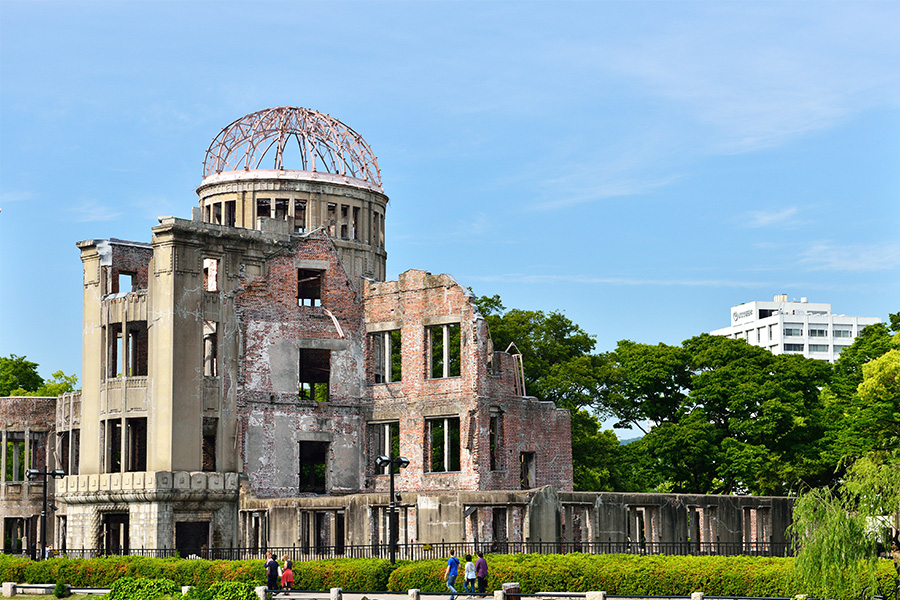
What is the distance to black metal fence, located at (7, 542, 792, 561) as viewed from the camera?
4134cm

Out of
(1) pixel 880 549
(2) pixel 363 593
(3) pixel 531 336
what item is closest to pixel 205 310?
(2) pixel 363 593

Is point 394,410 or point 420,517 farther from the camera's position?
point 394,410

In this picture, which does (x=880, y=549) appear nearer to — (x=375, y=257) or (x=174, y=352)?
(x=174, y=352)

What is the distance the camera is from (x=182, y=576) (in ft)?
124

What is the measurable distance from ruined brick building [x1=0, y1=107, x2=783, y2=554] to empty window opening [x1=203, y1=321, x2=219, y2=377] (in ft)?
0.29

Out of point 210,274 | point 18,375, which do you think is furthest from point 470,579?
point 18,375

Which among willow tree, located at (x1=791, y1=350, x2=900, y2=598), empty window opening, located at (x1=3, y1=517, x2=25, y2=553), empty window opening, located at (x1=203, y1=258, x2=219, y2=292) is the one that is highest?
empty window opening, located at (x1=203, y1=258, x2=219, y2=292)

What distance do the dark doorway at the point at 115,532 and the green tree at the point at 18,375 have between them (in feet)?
96.1

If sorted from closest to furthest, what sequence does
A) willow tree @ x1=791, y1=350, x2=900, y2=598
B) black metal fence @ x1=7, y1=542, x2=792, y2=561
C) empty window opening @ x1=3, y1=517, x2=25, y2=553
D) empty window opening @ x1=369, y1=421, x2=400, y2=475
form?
willow tree @ x1=791, y1=350, x2=900, y2=598 < black metal fence @ x1=7, y1=542, x2=792, y2=561 < empty window opening @ x1=369, y1=421, x2=400, y2=475 < empty window opening @ x1=3, y1=517, x2=25, y2=553

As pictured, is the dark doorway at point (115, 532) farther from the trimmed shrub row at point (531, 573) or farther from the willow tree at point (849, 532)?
the willow tree at point (849, 532)

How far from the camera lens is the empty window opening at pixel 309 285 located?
53209 millimetres

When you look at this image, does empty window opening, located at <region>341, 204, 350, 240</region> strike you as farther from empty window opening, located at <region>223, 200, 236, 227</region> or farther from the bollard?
the bollard

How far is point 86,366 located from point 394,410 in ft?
41.1

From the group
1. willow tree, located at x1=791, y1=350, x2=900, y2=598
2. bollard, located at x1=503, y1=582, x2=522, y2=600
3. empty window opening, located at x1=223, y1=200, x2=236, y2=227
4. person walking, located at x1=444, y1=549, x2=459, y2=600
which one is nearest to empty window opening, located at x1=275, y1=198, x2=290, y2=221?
empty window opening, located at x1=223, y1=200, x2=236, y2=227
